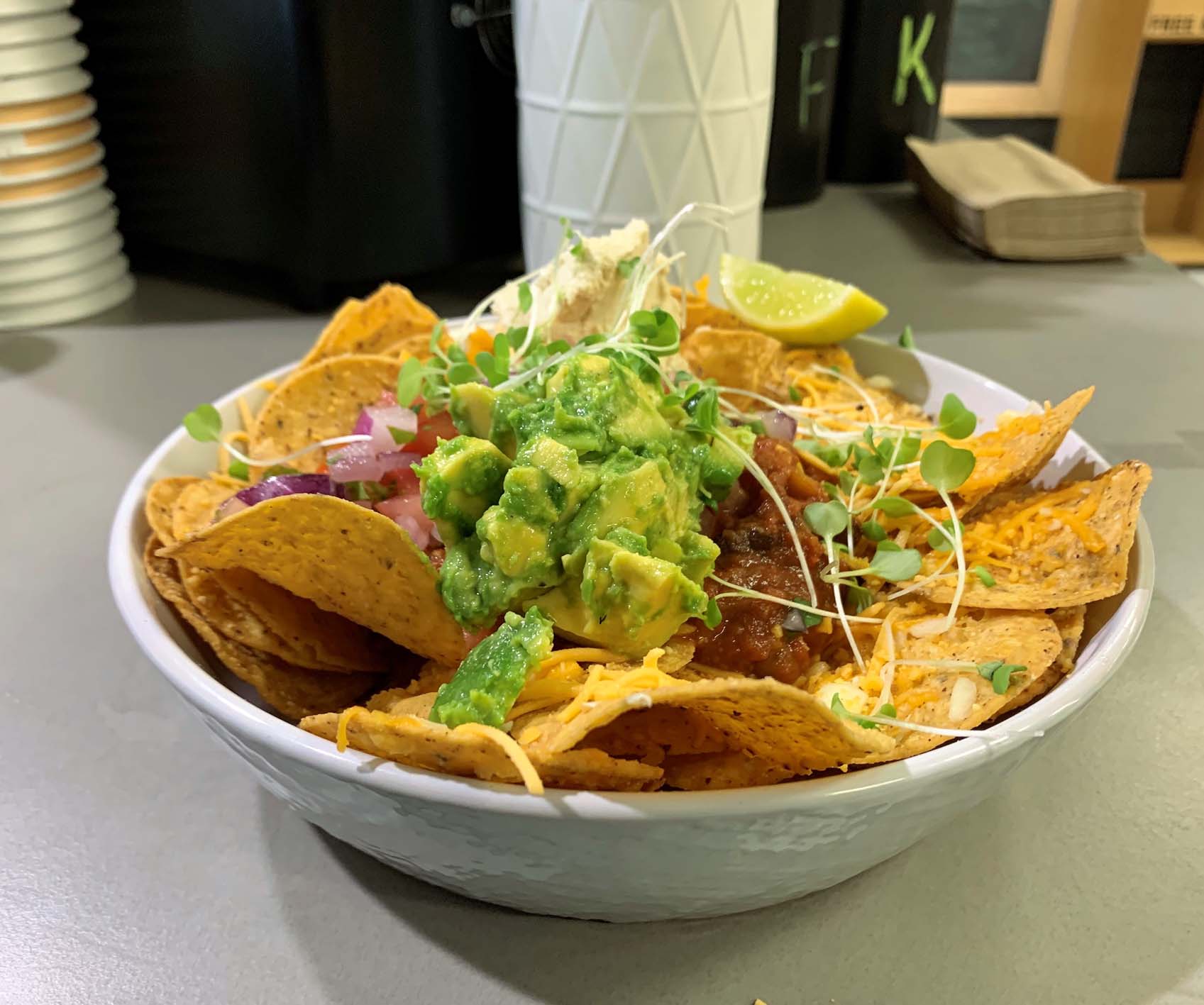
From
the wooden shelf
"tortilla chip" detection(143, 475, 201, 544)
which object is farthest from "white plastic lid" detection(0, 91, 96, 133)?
the wooden shelf

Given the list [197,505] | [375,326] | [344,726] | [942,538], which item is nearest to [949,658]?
[942,538]

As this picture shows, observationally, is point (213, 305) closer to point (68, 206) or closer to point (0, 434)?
point (68, 206)

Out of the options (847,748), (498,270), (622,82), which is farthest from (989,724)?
(498,270)

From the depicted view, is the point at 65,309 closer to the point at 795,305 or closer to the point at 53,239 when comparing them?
the point at 53,239

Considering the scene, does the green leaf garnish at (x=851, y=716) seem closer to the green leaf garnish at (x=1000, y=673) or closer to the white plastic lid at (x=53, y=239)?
the green leaf garnish at (x=1000, y=673)

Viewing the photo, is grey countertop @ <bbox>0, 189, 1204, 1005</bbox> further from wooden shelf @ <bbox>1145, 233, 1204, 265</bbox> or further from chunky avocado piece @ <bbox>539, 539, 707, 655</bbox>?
wooden shelf @ <bbox>1145, 233, 1204, 265</bbox>

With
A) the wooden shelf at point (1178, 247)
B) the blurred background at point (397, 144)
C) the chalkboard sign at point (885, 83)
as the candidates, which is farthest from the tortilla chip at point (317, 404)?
the wooden shelf at point (1178, 247)
